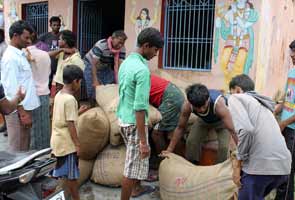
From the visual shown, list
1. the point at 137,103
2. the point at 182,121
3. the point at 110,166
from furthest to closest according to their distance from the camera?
the point at 110,166 → the point at 182,121 → the point at 137,103

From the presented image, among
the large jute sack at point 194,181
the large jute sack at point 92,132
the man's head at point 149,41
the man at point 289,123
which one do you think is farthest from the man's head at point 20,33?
the man at point 289,123

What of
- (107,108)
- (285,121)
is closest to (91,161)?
(107,108)

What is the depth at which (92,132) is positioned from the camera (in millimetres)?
4688

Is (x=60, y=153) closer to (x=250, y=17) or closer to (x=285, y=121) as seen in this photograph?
(x=285, y=121)

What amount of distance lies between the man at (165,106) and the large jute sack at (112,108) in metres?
0.10

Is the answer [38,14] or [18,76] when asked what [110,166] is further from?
[38,14]

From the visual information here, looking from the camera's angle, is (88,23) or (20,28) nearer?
(20,28)

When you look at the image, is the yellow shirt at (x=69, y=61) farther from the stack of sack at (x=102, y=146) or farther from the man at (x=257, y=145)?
the man at (x=257, y=145)

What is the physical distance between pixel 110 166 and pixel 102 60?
168cm

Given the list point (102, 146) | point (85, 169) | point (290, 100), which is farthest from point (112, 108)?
point (290, 100)

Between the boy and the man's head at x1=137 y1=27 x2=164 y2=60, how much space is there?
640 mm

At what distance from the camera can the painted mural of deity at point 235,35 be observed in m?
5.52

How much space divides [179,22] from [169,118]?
2.04m

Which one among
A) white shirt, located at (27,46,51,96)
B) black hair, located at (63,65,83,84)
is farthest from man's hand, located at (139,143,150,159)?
white shirt, located at (27,46,51,96)
